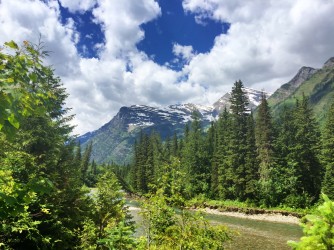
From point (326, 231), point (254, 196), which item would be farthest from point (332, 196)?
point (326, 231)

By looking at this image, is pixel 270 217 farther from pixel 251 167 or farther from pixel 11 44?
pixel 11 44

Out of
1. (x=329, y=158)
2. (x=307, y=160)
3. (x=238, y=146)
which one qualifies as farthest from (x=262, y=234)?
(x=238, y=146)

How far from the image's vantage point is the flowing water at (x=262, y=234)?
85.7ft

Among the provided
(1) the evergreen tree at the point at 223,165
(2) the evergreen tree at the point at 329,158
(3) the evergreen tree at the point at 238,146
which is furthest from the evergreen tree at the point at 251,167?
(2) the evergreen tree at the point at 329,158

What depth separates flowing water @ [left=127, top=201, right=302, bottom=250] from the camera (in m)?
A: 26.1

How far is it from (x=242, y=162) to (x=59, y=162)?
139ft

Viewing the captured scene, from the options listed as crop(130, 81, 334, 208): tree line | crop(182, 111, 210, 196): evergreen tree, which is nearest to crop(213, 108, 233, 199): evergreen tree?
crop(130, 81, 334, 208): tree line

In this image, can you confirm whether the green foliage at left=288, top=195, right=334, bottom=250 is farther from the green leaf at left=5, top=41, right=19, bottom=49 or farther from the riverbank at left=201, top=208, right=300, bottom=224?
the riverbank at left=201, top=208, right=300, bottom=224

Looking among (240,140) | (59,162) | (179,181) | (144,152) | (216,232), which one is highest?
(144,152)

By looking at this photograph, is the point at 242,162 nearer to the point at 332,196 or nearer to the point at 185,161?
the point at 332,196

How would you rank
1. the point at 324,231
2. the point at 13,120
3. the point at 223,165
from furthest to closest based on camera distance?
the point at 223,165
the point at 324,231
the point at 13,120

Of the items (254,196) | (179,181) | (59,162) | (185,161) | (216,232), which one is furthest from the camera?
(185,161)

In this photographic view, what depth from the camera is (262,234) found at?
31.8m

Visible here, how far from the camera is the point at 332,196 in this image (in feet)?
133
